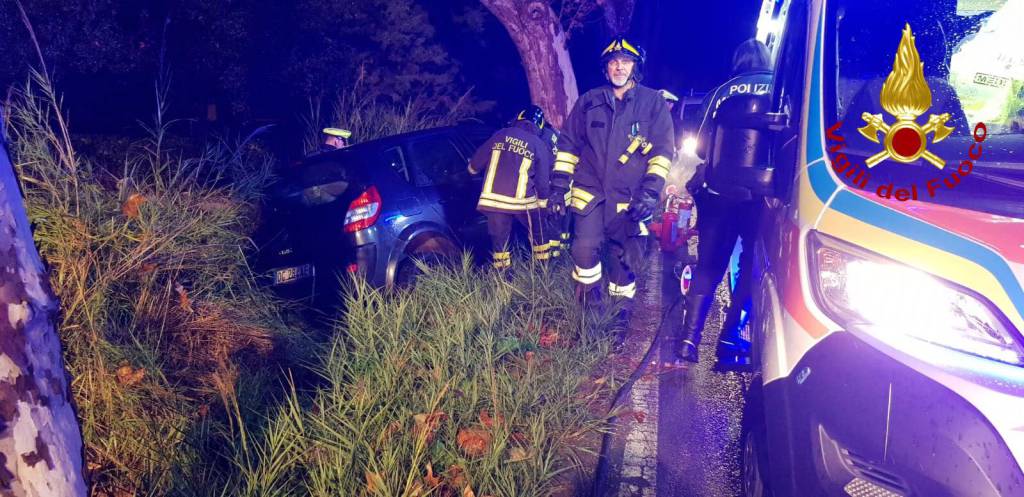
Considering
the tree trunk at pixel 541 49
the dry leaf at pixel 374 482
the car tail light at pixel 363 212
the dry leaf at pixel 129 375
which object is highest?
the tree trunk at pixel 541 49

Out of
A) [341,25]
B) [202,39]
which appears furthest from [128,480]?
[341,25]

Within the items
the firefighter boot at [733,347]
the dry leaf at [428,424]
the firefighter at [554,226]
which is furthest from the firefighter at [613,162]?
the dry leaf at [428,424]

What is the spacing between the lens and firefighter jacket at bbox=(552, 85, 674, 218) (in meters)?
4.98

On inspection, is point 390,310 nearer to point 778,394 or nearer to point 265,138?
point 778,394

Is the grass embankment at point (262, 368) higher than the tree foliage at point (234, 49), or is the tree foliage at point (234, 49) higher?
the tree foliage at point (234, 49)

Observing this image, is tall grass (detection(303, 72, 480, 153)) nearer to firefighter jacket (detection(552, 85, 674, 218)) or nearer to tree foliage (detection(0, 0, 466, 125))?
tree foliage (detection(0, 0, 466, 125))

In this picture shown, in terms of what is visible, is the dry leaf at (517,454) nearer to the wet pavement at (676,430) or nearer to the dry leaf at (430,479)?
A: the dry leaf at (430,479)

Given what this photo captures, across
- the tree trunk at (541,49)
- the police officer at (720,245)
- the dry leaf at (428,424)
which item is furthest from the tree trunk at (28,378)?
the tree trunk at (541,49)

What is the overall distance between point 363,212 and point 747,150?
3263 mm

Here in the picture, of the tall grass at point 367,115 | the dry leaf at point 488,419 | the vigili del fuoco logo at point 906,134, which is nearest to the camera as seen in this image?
the vigili del fuoco logo at point 906,134

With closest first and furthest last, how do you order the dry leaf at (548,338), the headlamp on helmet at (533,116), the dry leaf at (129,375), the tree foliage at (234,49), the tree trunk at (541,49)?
1. the dry leaf at (129,375)
2. the dry leaf at (548,338)
3. the headlamp on helmet at (533,116)
4. the tree foliage at (234,49)
5. the tree trunk at (541,49)

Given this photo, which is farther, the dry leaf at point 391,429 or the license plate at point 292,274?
the license plate at point 292,274

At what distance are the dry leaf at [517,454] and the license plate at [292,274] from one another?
2914 mm

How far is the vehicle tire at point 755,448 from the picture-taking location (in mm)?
2836
